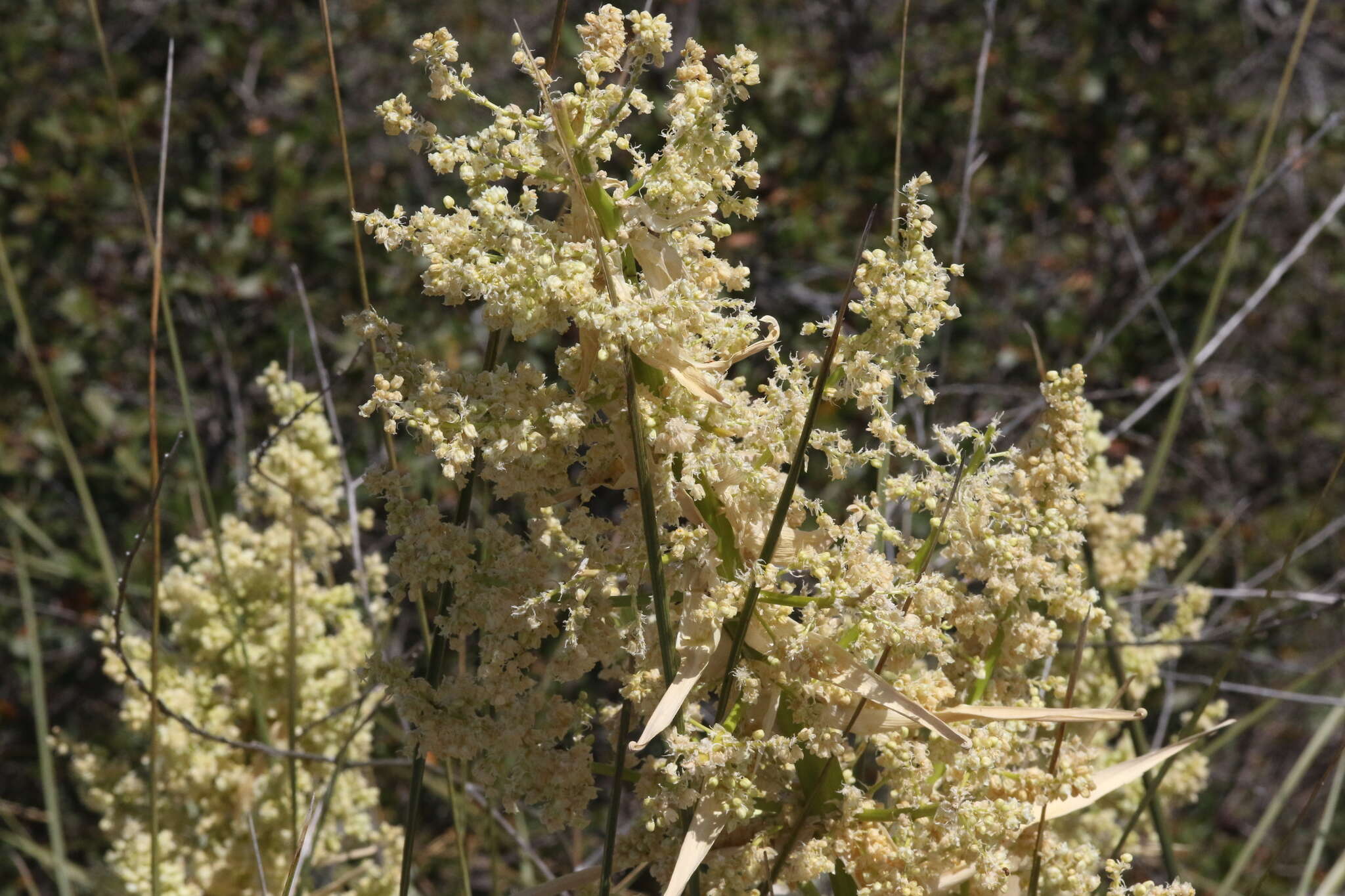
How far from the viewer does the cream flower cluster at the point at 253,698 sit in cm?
120

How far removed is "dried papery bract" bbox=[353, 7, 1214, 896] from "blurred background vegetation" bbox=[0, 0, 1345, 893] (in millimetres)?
1711

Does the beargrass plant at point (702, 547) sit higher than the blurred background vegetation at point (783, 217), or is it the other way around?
the blurred background vegetation at point (783, 217)

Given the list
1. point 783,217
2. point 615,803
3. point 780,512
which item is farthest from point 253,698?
point 783,217

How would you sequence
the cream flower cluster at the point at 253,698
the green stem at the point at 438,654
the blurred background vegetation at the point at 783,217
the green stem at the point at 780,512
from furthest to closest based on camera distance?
the blurred background vegetation at the point at 783,217 → the cream flower cluster at the point at 253,698 → the green stem at the point at 438,654 → the green stem at the point at 780,512

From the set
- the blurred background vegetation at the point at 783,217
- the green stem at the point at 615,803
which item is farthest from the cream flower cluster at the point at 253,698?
the blurred background vegetation at the point at 783,217

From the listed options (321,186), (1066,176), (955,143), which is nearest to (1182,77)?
(1066,176)

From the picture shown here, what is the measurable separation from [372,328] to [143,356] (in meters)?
2.11

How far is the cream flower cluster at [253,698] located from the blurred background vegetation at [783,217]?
1.06m

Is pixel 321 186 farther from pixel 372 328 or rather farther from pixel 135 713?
pixel 372 328

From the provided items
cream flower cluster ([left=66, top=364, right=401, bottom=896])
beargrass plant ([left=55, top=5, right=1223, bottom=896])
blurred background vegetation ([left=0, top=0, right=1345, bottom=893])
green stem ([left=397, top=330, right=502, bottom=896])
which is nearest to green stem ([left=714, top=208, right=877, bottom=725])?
beargrass plant ([left=55, top=5, right=1223, bottom=896])

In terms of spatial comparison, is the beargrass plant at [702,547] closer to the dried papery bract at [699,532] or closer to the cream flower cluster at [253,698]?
the dried papery bract at [699,532]

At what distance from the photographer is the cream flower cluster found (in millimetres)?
1200

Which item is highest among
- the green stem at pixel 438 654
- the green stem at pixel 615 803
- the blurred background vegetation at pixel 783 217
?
the blurred background vegetation at pixel 783 217

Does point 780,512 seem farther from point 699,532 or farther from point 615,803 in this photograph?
point 615,803
